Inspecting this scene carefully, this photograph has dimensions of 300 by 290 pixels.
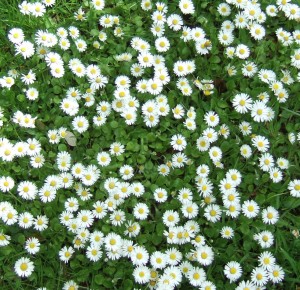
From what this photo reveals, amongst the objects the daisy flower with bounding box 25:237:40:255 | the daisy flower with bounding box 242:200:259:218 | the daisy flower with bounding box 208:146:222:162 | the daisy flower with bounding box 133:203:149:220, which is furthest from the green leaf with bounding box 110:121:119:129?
the daisy flower with bounding box 242:200:259:218

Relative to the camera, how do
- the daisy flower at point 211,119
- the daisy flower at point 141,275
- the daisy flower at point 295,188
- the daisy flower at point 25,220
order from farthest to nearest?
the daisy flower at point 211,119
the daisy flower at point 295,188
the daisy flower at point 25,220
the daisy flower at point 141,275

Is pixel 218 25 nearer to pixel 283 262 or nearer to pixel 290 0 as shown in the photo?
pixel 290 0

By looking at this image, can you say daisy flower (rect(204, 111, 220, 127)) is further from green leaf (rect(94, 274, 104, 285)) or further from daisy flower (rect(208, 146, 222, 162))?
green leaf (rect(94, 274, 104, 285))

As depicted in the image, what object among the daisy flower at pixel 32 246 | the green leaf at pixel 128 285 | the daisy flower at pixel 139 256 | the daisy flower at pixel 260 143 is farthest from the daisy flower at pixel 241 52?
the daisy flower at pixel 32 246

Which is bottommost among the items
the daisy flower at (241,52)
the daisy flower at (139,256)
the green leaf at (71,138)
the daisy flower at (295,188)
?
the daisy flower at (139,256)

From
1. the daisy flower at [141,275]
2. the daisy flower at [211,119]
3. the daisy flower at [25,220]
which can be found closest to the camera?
the daisy flower at [141,275]

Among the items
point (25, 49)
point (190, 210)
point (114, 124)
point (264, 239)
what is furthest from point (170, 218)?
point (25, 49)

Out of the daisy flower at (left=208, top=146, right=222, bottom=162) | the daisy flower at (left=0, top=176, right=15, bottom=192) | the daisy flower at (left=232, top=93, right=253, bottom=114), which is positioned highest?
the daisy flower at (left=232, top=93, right=253, bottom=114)

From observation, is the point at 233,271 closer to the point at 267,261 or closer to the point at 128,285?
the point at 267,261

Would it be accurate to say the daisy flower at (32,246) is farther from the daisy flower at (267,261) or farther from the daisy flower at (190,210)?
the daisy flower at (267,261)
